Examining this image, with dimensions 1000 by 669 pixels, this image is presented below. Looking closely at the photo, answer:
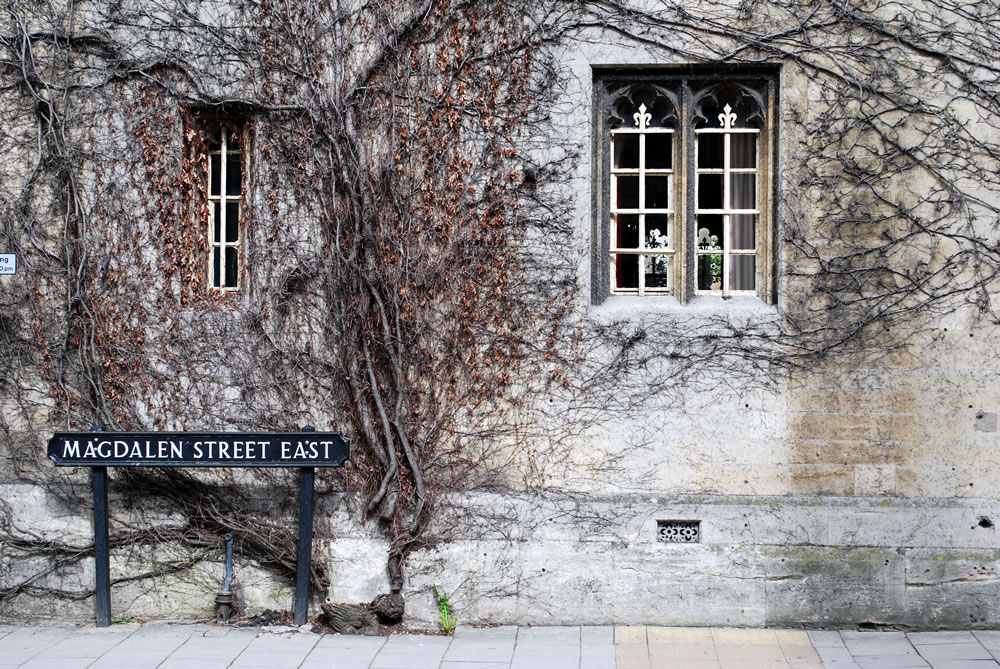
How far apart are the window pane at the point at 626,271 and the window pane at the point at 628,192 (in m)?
0.37

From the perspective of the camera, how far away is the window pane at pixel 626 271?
760 cm

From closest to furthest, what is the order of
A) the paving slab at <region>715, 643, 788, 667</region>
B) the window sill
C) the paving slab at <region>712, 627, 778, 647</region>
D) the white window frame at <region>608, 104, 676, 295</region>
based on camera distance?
1. the paving slab at <region>715, 643, 788, 667</region>
2. the paving slab at <region>712, 627, 778, 647</region>
3. the window sill
4. the white window frame at <region>608, 104, 676, 295</region>

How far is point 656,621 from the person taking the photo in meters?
7.11

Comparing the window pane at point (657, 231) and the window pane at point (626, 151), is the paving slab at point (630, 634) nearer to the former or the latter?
the window pane at point (657, 231)

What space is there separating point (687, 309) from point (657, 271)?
1.44ft

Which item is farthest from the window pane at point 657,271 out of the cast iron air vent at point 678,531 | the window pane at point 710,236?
the cast iron air vent at point 678,531

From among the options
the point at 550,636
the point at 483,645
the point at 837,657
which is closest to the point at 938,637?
the point at 837,657

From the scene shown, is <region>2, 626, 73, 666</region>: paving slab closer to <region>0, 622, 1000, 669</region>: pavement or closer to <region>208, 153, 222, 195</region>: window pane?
<region>0, 622, 1000, 669</region>: pavement

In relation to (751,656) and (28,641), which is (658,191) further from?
(28,641)

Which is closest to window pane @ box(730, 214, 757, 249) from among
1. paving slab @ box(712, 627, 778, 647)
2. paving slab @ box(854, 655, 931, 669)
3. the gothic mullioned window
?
the gothic mullioned window

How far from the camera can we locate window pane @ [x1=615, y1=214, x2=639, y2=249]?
7.61 metres

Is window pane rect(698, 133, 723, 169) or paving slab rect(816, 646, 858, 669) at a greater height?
window pane rect(698, 133, 723, 169)

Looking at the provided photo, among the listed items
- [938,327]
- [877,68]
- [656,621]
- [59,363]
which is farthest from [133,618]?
[877,68]

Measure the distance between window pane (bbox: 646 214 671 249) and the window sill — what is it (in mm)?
431
